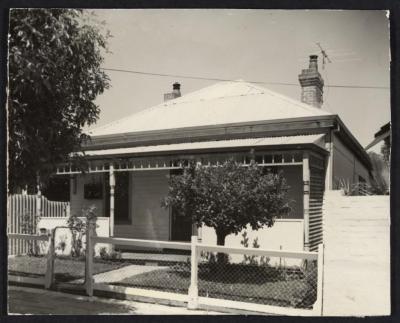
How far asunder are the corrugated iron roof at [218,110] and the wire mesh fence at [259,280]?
13.0 ft

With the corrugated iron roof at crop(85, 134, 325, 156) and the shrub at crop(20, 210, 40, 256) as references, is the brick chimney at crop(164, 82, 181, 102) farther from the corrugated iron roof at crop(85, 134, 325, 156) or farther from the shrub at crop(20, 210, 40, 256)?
the shrub at crop(20, 210, 40, 256)

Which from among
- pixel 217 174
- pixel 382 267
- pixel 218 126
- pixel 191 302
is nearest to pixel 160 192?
pixel 218 126

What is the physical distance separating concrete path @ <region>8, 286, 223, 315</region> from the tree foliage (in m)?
2.21

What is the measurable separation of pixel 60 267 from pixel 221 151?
4.71 metres

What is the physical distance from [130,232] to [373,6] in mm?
10376

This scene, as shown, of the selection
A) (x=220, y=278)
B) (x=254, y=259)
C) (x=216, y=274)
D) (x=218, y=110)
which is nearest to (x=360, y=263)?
(x=220, y=278)

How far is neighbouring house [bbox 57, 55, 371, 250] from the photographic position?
11.6m

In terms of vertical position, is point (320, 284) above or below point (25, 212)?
below

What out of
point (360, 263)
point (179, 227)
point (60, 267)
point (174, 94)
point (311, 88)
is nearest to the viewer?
point (360, 263)

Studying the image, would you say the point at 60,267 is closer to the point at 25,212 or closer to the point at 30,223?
the point at 30,223

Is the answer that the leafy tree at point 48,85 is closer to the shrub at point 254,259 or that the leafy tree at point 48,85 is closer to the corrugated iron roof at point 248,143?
the corrugated iron roof at point 248,143

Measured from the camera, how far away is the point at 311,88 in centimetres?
1415

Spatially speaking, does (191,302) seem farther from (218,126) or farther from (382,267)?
(218,126)

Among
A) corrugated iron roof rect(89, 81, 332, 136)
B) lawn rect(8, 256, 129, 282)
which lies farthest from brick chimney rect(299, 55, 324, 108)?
lawn rect(8, 256, 129, 282)
